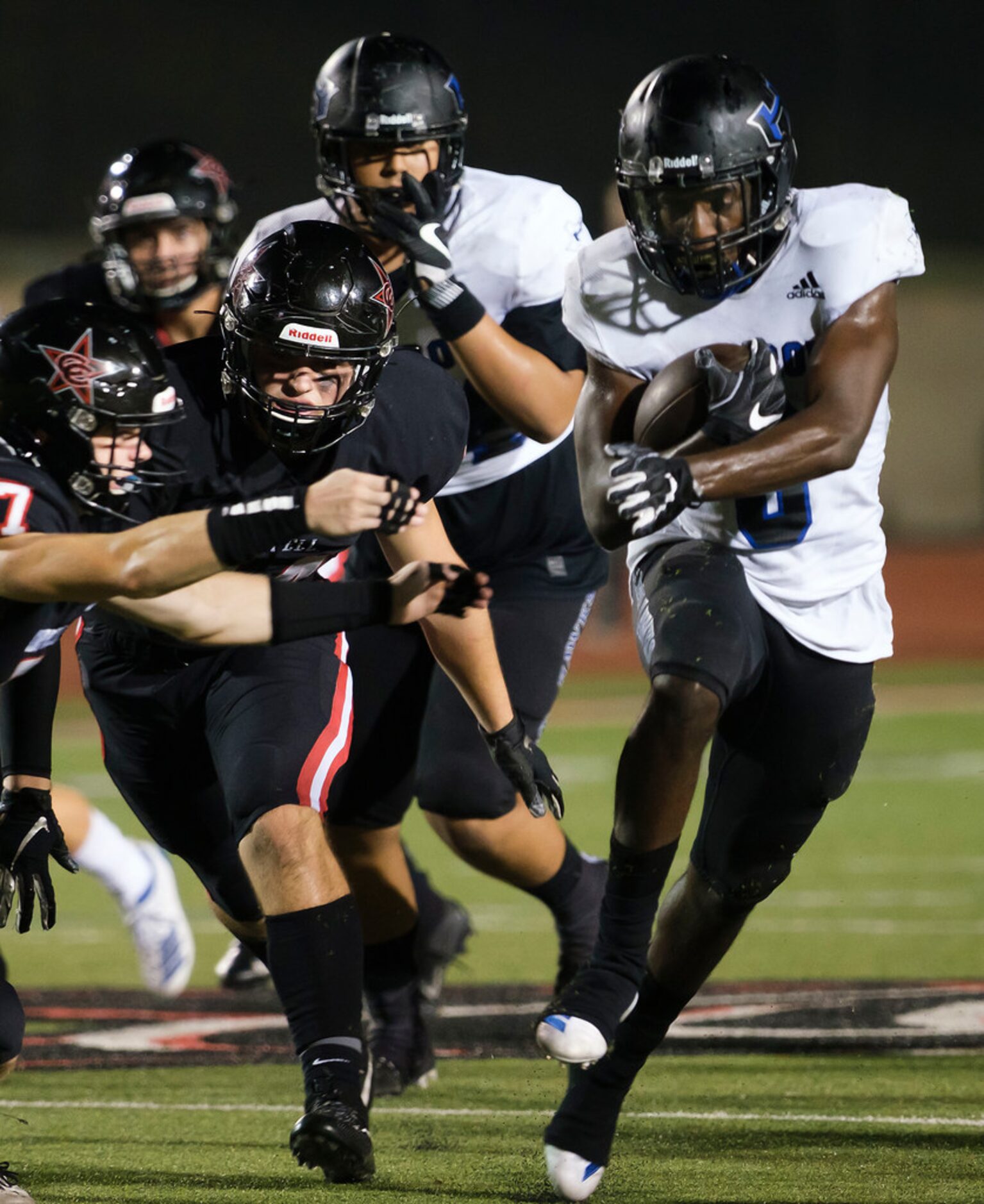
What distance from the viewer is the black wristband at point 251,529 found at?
2.96 meters

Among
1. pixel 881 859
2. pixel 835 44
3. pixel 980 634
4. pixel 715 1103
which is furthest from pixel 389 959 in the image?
pixel 835 44

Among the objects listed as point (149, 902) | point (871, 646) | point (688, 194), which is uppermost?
point (688, 194)

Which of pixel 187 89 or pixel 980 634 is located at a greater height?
pixel 187 89

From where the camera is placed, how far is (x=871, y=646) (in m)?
3.44

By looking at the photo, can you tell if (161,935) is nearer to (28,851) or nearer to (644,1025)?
(28,851)

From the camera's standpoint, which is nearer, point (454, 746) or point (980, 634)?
point (454, 746)

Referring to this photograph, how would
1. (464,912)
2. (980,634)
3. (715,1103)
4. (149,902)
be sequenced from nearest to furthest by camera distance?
(715,1103) < (464,912) < (149,902) < (980,634)

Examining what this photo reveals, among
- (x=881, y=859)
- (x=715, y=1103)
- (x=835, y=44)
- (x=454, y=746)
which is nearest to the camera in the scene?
(x=715, y=1103)

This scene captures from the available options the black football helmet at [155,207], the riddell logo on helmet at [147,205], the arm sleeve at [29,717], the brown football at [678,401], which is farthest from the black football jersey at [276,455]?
the riddell logo on helmet at [147,205]

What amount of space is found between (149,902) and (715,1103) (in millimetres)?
2105

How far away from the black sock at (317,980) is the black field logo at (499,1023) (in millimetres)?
1402

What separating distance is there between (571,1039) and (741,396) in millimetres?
1148

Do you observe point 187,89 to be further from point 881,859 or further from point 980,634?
point 881,859

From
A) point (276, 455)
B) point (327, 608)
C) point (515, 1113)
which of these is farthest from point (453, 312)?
point (515, 1113)
